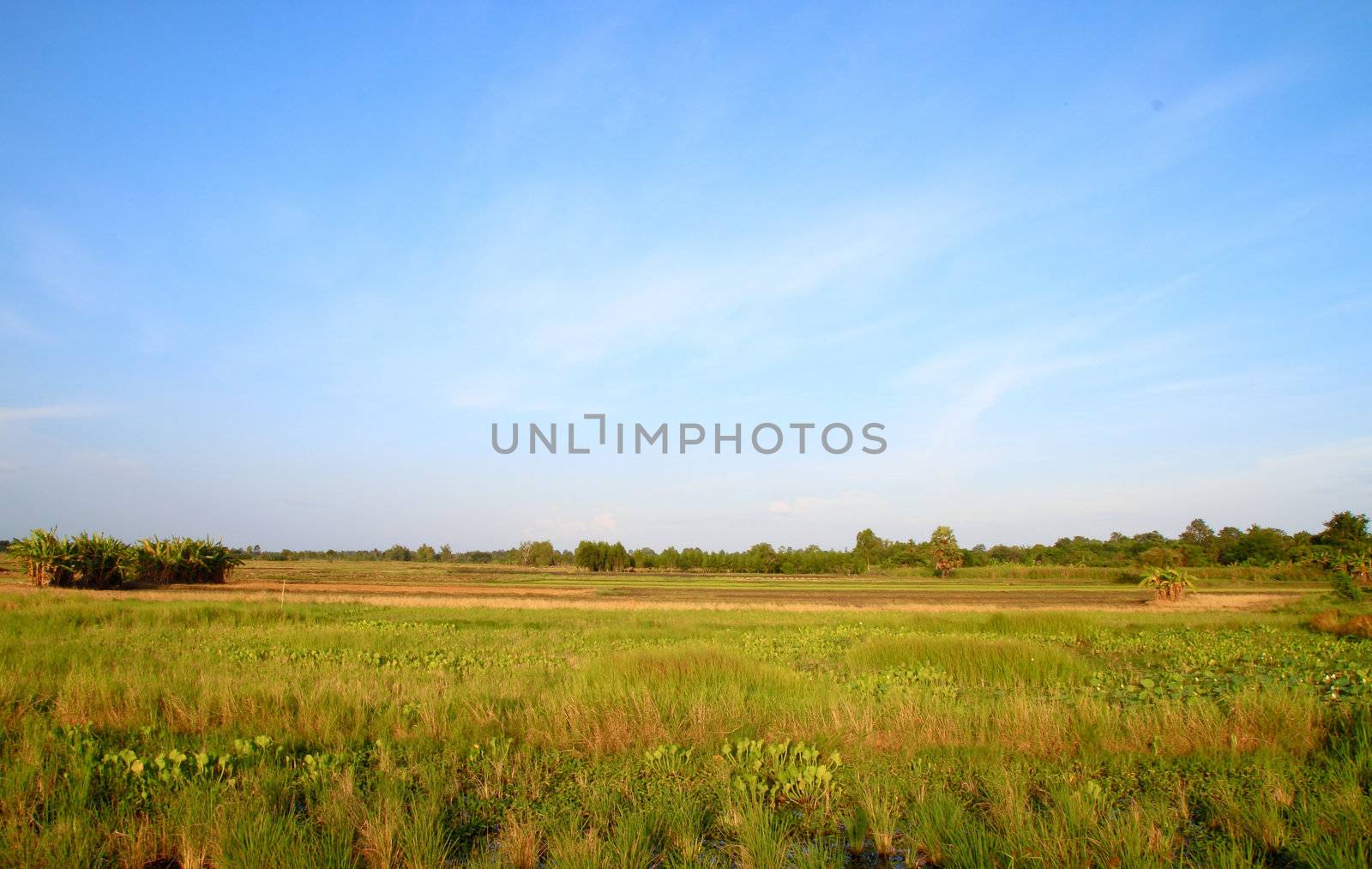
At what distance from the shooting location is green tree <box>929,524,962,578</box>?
102812 millimetres

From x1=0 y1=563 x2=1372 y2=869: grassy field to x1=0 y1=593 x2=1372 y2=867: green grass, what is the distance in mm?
33

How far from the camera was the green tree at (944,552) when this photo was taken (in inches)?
4048

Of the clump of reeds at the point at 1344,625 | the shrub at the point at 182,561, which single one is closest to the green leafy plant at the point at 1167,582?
the clump of reeds at the point at 1344,625

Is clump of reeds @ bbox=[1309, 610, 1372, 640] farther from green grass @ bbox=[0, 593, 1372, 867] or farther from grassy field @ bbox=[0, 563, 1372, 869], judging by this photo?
green grass @ bbox=[0, 593, 1372, 867]

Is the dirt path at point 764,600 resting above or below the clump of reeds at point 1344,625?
below

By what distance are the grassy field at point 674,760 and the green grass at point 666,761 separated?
0.11 ft

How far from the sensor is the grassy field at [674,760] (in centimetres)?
524

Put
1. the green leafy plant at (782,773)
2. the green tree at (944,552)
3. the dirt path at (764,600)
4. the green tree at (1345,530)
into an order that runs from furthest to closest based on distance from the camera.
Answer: the green tree at (944,552)
the green tree at (1345,530)
the dirt path at (764,600)
the green leafy plant at (782,773)

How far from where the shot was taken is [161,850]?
5.26 metres

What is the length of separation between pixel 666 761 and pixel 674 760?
80mm

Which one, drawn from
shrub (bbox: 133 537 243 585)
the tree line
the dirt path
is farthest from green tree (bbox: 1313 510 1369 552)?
shrub (bbox: 133 537 243 585)

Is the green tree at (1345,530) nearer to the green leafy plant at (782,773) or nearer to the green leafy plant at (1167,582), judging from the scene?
the green leafy plant at (1167,582)

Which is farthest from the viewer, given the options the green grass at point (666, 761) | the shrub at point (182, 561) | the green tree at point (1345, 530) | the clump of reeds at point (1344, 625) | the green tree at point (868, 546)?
the green tree at point (868, 546)

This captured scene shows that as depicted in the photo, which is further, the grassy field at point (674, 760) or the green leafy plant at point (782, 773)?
the green leafy plant at point (782, 773)
